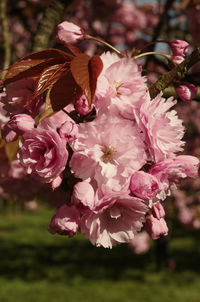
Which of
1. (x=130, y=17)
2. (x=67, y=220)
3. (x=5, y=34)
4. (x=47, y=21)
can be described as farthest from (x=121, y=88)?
(x=130, y=17)

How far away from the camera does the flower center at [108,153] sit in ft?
3.34

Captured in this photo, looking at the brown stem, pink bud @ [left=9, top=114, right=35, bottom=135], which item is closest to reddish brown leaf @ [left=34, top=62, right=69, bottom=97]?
pink bud @ [left=9, top=114, right=35, bottom=135]

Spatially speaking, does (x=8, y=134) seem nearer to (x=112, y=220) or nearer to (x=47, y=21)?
(x=112, y=220)

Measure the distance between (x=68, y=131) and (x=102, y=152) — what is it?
0.10 meters

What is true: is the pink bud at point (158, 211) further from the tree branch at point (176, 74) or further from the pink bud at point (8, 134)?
the pink bud at point (8, 134)

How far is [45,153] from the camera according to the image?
38.9 inches

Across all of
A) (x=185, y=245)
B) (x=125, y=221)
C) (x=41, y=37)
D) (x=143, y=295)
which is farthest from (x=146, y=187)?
(x=185, y=245)

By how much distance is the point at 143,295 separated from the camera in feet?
20.5

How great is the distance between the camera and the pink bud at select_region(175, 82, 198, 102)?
114 centimetres

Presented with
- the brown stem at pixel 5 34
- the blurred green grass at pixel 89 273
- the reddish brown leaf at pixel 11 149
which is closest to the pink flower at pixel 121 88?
the reddish brown leaf at pixel 11 149

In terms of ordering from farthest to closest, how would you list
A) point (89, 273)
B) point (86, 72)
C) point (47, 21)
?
point (89, 273)
point (47, 21)
point (86, 72)

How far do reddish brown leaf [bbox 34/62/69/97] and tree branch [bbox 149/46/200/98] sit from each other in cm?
25

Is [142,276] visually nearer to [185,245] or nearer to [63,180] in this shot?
[185,245]

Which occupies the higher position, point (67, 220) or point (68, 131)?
point (68, 131)
